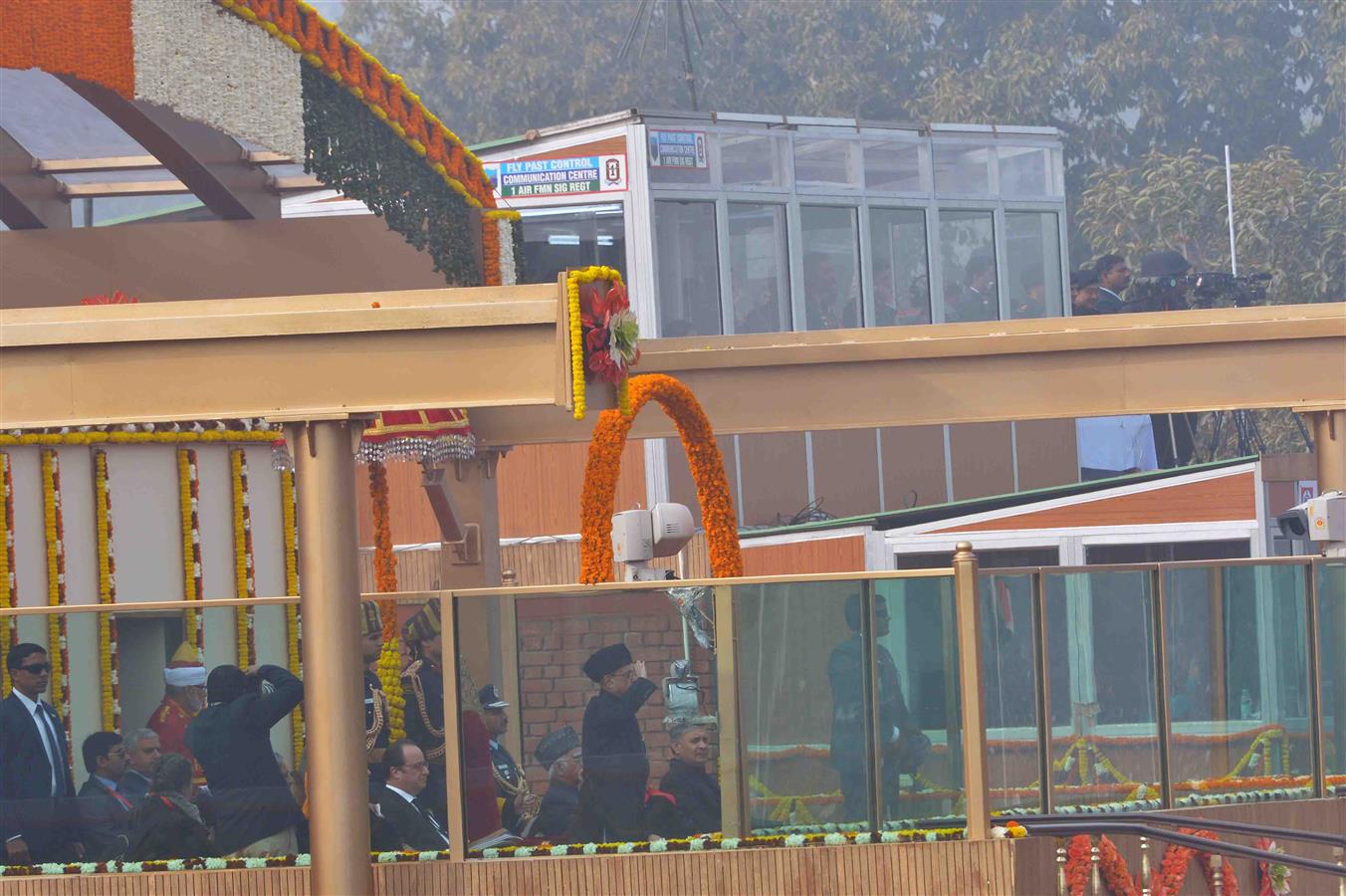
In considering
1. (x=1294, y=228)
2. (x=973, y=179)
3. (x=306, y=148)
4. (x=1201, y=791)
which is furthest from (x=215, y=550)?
(x=1294, y=228)

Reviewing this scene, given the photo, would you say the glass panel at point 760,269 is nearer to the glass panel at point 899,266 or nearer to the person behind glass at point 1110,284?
→ the glass panel at point 899,266

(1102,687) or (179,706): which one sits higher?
(179,706)

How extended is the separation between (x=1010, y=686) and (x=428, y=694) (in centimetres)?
300

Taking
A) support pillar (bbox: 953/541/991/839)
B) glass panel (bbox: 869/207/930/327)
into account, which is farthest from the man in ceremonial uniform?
glass panel (bbox: 869/207/930/327)

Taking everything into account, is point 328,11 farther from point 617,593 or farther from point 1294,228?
point 617,593

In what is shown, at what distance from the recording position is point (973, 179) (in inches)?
989

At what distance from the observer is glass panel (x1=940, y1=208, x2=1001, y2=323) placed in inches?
978

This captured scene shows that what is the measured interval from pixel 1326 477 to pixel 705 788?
5834mm

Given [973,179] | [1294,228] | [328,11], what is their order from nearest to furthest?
[973,179], [1294,228], [328,11]

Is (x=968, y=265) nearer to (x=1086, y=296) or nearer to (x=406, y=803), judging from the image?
(x=1086, y=296)

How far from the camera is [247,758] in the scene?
830 centimetres

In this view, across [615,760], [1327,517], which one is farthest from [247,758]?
[1327,517]

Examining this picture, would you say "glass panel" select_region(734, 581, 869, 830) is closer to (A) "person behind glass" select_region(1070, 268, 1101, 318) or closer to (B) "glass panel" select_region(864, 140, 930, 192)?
(A) "person behind glass" select_region(1070, 268, 1101, 318)

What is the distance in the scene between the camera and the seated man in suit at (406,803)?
8.34m
